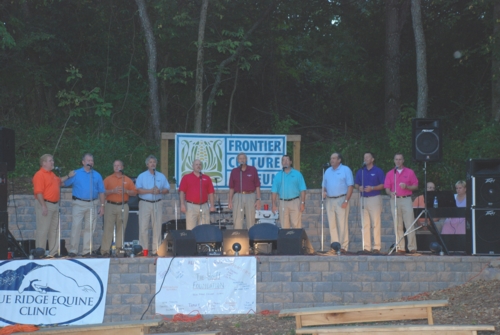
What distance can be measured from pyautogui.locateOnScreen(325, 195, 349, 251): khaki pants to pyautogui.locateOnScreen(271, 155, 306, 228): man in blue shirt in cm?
53

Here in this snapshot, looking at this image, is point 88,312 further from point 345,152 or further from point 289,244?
point 345,152

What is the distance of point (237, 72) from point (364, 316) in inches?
483

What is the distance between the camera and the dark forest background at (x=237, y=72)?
1859cm

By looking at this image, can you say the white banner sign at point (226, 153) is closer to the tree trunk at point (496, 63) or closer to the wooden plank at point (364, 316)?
the tree trunk at point (496, 63)

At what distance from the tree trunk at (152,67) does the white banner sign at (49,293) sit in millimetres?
9095

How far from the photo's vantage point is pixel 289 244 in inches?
417

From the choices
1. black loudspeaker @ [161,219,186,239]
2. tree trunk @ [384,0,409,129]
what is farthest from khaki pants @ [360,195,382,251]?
tree trunk @ [384,0,409,129]

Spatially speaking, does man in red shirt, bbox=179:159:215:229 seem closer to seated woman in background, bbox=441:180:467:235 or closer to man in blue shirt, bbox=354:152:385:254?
man in blue shirt, bbox=354:152:385:254

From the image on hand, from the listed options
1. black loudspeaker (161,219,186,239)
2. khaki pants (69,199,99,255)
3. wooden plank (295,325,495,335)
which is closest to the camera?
wooden plank (295,325,495,335)

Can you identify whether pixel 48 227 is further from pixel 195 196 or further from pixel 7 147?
pixel 195 196

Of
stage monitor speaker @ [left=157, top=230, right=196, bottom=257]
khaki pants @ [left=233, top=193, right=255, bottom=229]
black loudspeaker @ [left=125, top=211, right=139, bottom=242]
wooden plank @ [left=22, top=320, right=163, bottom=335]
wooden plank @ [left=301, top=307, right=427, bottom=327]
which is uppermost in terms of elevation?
khaki pants @ [left=233, top=193, right=255, bottom=229]

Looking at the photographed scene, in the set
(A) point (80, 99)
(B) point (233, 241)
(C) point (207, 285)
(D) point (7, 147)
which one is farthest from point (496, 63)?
(D) point (7, 147)

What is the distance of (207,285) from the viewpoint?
392 inches

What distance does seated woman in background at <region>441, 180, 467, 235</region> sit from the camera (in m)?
11.8
